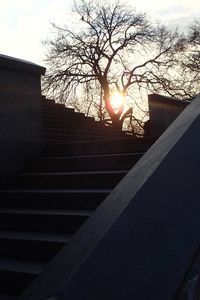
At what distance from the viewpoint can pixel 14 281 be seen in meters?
3.64

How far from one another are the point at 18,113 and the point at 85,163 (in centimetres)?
128

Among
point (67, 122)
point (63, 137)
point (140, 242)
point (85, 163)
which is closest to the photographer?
point (140, 242)

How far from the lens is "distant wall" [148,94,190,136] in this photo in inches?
291

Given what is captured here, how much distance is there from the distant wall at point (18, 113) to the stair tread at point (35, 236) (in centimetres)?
131

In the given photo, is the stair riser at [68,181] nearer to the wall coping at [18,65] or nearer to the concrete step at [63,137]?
the wall coping at [18,65]

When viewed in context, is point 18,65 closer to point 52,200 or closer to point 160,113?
point 52,200

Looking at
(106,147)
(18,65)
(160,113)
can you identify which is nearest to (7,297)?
(106,147)

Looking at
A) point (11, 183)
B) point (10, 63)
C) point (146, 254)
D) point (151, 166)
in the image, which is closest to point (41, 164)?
point (11, 183)

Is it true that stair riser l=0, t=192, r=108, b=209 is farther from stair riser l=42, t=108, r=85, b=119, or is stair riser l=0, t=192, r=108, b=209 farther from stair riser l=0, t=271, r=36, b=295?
A: stair riser l=42, t=108, r=85, b=119

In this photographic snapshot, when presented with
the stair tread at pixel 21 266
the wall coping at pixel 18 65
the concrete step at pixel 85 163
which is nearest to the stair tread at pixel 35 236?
the stair tread at pixel 21 266

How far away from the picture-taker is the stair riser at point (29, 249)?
384 centimetres

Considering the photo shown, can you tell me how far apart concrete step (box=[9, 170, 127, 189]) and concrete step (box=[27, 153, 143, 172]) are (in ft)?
0.59

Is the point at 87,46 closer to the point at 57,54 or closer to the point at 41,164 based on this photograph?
the point at 57,54

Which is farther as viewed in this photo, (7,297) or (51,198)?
(51,198)
